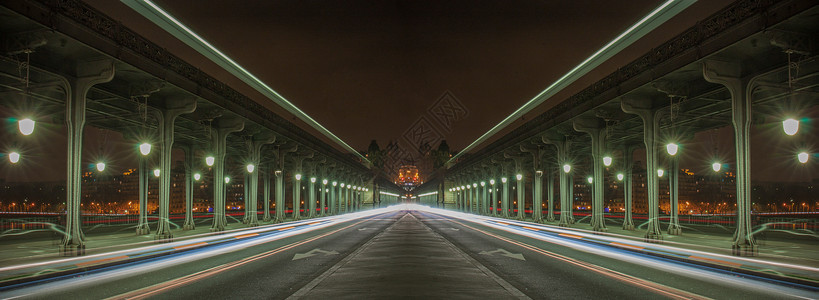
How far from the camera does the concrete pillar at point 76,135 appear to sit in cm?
1711

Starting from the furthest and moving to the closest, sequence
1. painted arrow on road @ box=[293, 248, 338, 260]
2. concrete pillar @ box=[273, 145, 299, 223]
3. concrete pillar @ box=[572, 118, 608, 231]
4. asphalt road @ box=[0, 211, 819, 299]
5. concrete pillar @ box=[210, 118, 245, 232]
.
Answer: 1. concrete pillar @ box=[273, 145, 299, 223]
2. concrete pillar @ box=[572, 118, 608, 231]
3. concrete pillar @ box=[210, 118, 245, 232]
4. painted arrow on road @ box=[293, 248, 338, 260]
5. asphalt road @ box=[0, 211, 819, 299]

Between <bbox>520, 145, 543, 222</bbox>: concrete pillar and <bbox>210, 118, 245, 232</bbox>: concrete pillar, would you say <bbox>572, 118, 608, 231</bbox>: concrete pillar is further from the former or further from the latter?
<bbox>210, 118, 245, 232</bbox>: concrete pillar

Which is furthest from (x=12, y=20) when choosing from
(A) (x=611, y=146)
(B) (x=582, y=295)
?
(A) (x=611, y=146)

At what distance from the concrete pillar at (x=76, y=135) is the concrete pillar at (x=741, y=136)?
21.1m

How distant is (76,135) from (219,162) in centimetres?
1284

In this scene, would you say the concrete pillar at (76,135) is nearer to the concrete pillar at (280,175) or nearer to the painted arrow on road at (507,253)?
the painted arrow on road at (507,253)

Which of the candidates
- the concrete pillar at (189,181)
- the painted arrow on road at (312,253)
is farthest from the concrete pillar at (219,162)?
the painted arrow on road at (312,253)

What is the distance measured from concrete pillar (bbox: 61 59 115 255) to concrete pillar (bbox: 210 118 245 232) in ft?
40.0

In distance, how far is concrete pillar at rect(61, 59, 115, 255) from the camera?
56.1 ft

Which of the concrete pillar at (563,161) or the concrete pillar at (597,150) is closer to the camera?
the concrete pillar at (597,150)

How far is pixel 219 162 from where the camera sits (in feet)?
99.3

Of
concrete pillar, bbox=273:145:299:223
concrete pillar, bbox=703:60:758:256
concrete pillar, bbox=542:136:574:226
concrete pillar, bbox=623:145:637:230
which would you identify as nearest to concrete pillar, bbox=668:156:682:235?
concrete pillar, bbox=623:145:637:230

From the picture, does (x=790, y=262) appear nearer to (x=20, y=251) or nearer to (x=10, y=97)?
(x=20, y=251)

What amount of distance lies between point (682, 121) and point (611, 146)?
44.7 ft
